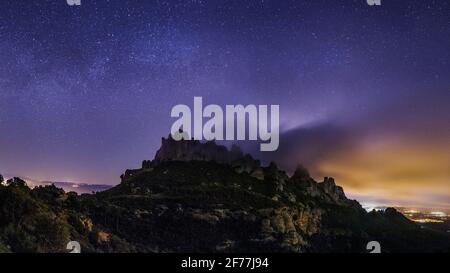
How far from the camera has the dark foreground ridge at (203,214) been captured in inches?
2142

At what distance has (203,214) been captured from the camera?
3839 inches

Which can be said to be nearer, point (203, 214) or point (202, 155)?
point (203, 214)

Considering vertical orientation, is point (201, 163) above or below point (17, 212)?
above

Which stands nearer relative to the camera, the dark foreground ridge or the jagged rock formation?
the dark foreground ridge

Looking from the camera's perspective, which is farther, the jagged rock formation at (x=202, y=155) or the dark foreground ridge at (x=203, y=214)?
the jagged rock formation at (x=202, y=155)

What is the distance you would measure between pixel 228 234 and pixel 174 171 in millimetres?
32676

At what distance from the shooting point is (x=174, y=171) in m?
124

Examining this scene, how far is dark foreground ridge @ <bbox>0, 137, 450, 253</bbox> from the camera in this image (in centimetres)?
5441
